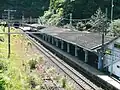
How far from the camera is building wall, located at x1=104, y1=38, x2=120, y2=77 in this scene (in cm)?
2362

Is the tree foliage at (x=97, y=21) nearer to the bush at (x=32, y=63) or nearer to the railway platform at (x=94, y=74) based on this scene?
the railway platform at (x=94, y=74)

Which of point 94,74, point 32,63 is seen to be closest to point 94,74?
point 94,74

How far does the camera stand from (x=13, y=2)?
85688mm

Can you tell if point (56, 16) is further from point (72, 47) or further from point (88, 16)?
point (72, 47)

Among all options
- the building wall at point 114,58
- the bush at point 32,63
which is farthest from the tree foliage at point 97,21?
the bush at point 32,63

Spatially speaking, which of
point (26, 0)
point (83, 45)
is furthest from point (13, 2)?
point (83, 45)

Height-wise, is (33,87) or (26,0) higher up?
(26,0)

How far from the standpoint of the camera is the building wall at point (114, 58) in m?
23.6

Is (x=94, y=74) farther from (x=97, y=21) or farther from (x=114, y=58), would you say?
(x=97, y=21)

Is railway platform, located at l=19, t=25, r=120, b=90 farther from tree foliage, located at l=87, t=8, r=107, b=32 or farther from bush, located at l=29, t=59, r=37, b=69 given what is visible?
tree foliage, located at l=87, t=8, r=107, b=32

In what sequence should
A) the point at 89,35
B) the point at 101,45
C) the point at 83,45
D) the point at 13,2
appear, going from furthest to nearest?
the point at 13,2 → the point at 89,35 → the point at 83,45 → the point at 101,45

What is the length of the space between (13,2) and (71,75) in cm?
6451

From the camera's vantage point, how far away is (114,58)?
24094 millimetres

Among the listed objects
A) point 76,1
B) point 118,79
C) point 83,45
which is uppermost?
point 76,1
